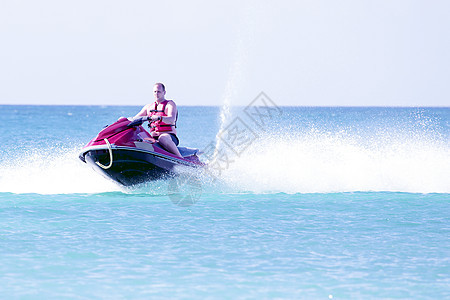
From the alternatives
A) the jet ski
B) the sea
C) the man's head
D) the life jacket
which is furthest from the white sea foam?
the man's head

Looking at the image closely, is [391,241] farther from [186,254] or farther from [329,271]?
[186,254]

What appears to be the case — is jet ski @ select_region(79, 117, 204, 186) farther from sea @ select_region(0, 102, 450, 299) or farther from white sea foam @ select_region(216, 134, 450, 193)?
white sea foam @ select_region(216, 134, 450, 193)

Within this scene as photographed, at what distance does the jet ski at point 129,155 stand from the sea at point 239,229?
39 centimetres

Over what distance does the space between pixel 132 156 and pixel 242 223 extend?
230 cm

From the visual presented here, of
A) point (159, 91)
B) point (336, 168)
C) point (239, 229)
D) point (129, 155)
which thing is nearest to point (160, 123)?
point (159, 91)

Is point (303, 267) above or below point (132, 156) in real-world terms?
below

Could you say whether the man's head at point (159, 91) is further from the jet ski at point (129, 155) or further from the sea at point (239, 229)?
the sea at point (239, 229)

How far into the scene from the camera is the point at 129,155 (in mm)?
9289

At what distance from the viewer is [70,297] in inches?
198

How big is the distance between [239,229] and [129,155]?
254cm

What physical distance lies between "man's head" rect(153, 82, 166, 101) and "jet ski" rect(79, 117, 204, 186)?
1.92ft


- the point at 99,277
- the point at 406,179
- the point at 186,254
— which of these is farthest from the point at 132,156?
the point at 406,179

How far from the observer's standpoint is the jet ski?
9242mm

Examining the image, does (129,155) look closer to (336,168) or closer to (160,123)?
(160,123)
